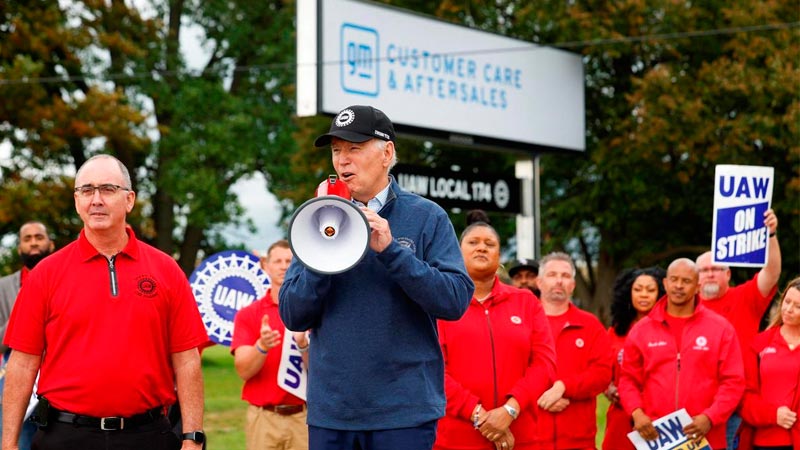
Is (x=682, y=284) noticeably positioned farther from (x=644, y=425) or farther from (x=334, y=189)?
(x=334, y=189)

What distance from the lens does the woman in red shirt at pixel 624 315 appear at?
8586 mm

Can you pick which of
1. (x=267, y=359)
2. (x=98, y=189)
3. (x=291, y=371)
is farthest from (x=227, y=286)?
(x=98, y=189)

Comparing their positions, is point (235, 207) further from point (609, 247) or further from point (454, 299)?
point (454, 299)

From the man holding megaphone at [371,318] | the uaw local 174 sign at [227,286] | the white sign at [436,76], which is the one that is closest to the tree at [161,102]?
the white sign at [436,76]

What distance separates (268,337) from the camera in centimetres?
744

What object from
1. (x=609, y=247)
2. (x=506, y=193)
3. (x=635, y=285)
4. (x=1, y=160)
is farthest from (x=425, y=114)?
(x=1, y=160)

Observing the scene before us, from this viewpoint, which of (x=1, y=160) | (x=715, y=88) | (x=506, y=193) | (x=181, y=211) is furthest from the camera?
(x=181, y=211)

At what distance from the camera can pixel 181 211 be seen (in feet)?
114

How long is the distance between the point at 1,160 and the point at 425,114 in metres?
16.7

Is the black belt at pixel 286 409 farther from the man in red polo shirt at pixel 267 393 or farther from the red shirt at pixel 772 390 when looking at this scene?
the red shirt at pixel 772 390

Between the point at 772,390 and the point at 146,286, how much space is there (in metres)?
4.53

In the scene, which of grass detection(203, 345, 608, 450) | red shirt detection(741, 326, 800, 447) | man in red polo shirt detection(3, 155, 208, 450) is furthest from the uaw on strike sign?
man in red polo shirt detection(3, 155, 208, 450)

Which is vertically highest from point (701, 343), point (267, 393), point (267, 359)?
point (701, 343)

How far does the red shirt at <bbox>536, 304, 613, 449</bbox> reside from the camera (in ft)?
25.9
